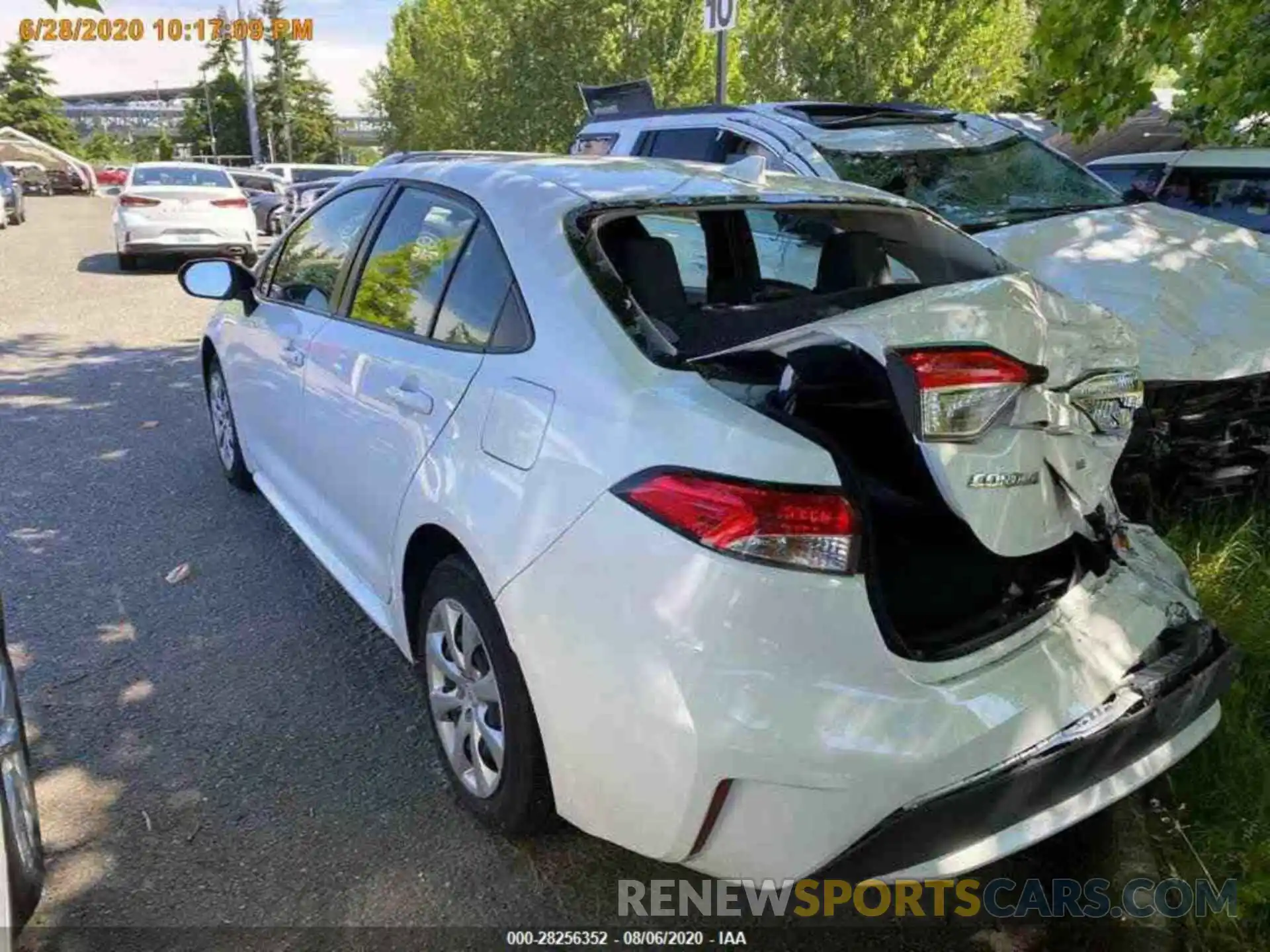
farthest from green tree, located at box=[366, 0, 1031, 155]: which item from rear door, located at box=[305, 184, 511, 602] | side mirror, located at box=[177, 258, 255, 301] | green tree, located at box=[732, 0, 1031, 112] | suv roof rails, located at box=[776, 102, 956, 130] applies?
side mirror, located at box=[177, 258, 255, 301]

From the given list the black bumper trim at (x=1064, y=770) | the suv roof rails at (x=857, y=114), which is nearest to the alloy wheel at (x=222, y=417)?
the suv roof rails at (x=857, y=114)

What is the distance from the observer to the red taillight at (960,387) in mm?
1970

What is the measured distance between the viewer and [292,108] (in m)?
75.1

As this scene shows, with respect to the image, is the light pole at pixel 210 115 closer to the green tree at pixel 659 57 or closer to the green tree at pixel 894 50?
the green tree at pixel 659 57

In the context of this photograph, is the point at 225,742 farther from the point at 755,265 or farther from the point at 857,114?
the point at 857,114

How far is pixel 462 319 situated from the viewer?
2.78m

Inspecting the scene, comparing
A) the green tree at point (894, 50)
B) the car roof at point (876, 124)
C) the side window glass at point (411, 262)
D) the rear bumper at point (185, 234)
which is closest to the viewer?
the side window glass at point (411, 262)

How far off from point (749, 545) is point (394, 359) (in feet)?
4.86

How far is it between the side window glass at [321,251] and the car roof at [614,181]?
0.31 m

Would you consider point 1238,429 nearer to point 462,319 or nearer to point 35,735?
point 462,319

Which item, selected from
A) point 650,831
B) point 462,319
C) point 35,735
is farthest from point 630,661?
point 35,735

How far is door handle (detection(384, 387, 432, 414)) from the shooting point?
2719mm

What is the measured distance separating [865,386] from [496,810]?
1.44 meters

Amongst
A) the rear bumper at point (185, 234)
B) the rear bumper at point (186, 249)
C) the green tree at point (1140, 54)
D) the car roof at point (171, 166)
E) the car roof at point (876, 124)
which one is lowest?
the rear bumper at point (186, 249)
